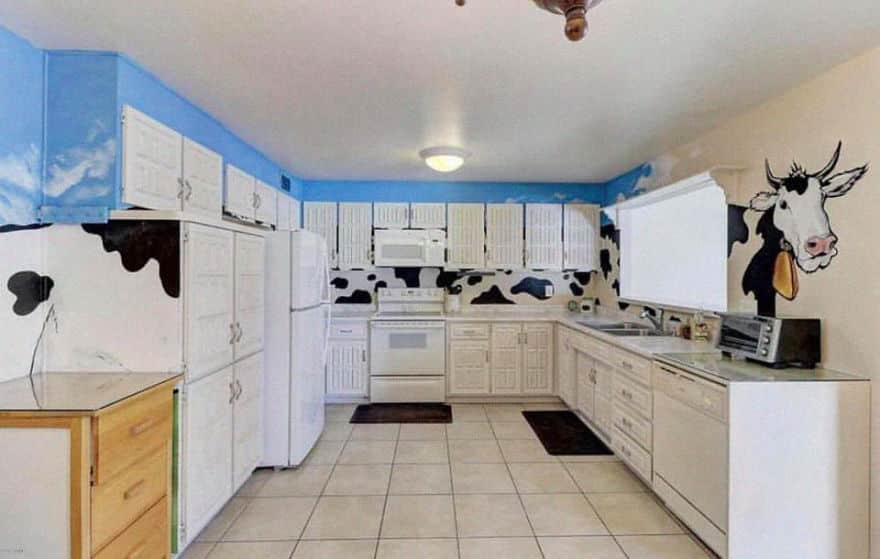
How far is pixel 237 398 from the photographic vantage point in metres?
2.82

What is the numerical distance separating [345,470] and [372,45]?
2746 millimetres

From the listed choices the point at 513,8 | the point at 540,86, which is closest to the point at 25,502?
the point at 513,8

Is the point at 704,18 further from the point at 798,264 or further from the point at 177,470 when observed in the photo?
the point at 177,470

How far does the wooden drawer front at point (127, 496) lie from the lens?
1.67 m

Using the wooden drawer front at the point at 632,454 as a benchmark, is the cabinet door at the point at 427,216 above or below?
above

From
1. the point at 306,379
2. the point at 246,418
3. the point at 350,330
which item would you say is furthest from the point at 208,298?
the point at 350,330

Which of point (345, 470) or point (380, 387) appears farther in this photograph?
point (380, 387)

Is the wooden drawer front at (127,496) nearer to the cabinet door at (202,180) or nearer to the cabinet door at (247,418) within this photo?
the cabinet door at (247,418)

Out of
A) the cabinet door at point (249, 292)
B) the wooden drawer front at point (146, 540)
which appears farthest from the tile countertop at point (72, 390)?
the cabinet door at point (249, 292)

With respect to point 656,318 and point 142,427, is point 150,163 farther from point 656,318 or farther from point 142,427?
point 656,318

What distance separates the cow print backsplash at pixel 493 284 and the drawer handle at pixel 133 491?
3.53 m

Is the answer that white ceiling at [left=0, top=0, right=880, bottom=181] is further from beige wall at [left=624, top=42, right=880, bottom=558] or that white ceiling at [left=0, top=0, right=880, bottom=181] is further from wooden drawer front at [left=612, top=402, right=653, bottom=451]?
wooden drawer front at [left=612, top=402, right=653, bottom=451]

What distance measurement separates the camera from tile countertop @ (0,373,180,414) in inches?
66.0

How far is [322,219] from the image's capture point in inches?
204
